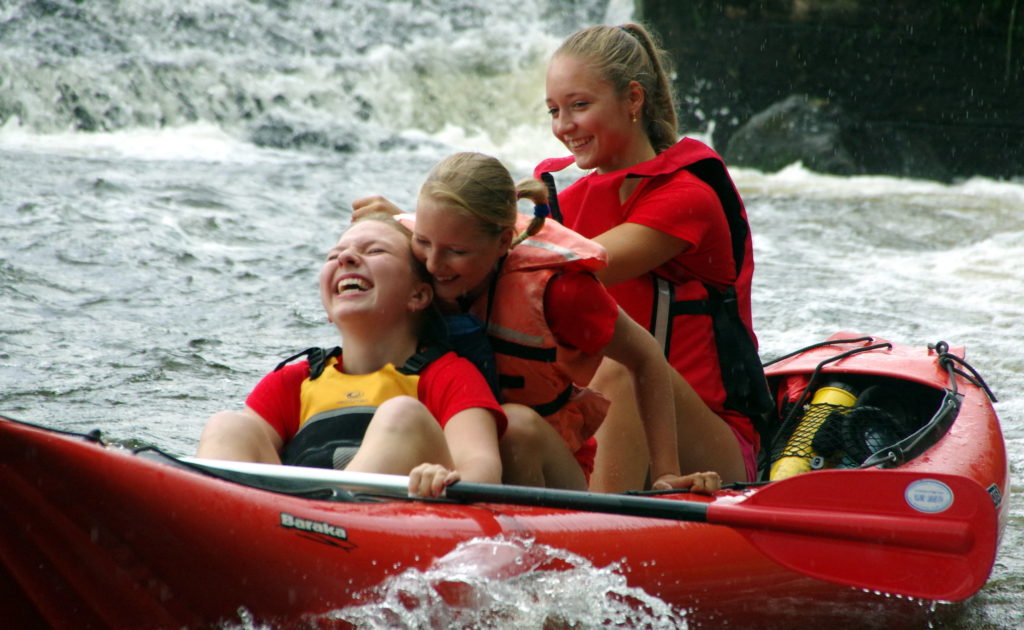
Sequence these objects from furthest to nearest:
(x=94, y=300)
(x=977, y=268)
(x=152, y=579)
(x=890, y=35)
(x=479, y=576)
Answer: (x=890, y=35) < (x=977, y=268) < (x=94, y=300) < (x=479, y=576) < (x=152, y=579)

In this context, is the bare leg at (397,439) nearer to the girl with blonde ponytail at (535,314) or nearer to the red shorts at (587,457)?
the girl with blonde ponytail at (535,314)

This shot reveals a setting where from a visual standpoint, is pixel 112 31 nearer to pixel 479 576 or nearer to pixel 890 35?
pixel 890 35

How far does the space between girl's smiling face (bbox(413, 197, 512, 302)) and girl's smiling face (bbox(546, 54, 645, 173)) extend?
17.3 inches

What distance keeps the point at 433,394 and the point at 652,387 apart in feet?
1.58

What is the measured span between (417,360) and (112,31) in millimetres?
9962

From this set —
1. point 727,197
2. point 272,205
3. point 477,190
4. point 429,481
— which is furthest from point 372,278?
point 272,205

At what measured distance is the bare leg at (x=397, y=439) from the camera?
6.82 feet

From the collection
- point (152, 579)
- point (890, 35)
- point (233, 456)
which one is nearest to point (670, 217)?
point (233, 456)

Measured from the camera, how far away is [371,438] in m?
2.10

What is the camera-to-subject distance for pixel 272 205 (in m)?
8.05

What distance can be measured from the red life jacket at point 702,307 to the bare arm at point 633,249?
82mm

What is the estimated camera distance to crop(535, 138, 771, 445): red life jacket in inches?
106

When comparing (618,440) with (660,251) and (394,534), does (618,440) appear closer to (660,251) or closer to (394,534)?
(660,251)

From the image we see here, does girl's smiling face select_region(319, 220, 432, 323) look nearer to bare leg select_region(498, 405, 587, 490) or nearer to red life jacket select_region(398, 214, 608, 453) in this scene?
red life jacket select_region(398, 214, 608, 453)
